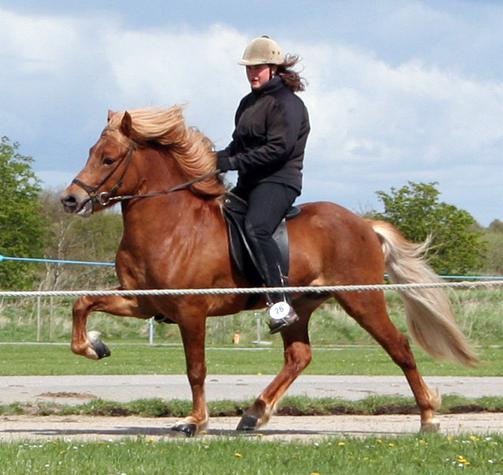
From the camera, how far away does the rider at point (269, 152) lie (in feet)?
34.4

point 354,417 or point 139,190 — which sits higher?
point 139,190

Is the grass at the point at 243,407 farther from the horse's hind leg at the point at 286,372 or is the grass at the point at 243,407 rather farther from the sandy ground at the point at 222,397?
the horse's hind leg at the point at 286,372

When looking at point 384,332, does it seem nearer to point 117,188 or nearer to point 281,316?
point 281,316

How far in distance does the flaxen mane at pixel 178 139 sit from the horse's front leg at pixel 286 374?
61.0 inches

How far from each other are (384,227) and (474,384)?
15.6ft

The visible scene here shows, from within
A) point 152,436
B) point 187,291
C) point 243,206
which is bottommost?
point 152,436

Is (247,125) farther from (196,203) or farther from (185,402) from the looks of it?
(185,402)

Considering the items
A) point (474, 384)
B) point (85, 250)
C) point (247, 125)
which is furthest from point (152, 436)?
point (85, 250)

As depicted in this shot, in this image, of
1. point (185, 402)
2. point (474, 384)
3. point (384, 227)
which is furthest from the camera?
point (474, 384)

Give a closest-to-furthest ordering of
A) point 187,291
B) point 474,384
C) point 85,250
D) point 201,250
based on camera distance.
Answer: point 187,291, point 201,250, point 474,384, point 85,250

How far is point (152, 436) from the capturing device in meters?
10.3

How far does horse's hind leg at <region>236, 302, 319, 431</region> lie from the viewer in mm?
10859

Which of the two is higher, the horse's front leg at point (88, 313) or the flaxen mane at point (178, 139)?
the flaxen mane at point (178, 139)

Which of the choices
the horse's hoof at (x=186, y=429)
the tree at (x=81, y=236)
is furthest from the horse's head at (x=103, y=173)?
the tree at (x=81, y=236)
